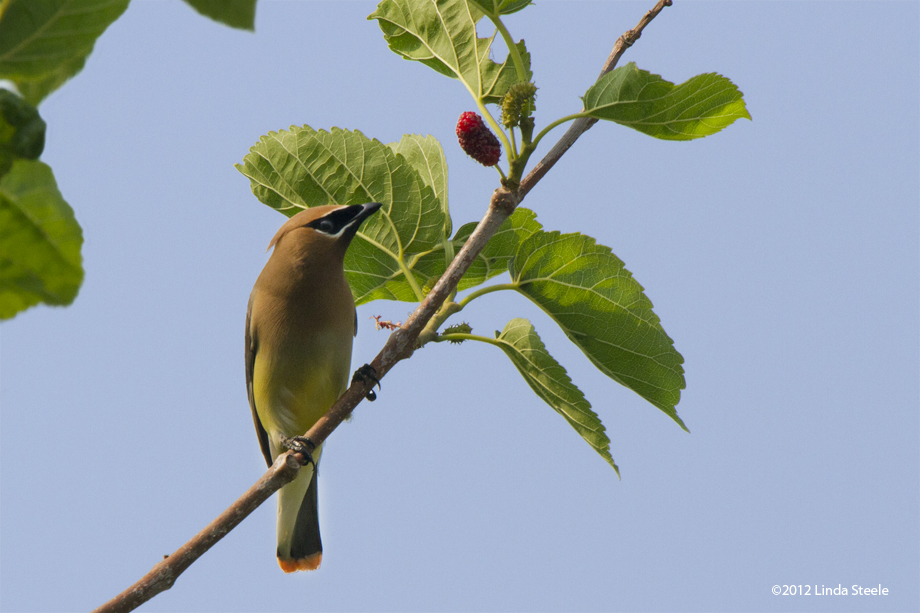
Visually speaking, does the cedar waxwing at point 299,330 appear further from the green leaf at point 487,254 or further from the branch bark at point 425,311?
the branch bark at point 425,311

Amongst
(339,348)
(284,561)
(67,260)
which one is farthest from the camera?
(284,561)

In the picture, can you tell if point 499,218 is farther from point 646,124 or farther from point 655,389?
point 655,389

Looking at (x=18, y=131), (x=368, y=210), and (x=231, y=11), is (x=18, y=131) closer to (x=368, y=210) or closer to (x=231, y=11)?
(x=231, y=11)

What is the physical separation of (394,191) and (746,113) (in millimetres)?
1244

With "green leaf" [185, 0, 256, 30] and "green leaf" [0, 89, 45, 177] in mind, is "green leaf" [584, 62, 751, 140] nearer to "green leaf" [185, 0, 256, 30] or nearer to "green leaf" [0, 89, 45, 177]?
"green leaf" [185, 0, 256, 30]

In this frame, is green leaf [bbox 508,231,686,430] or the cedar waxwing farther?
the cedar waxwing

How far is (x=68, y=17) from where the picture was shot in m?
0.79

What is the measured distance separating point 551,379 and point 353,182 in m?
1.04

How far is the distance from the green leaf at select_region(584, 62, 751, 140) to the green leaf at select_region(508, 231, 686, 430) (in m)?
0.46

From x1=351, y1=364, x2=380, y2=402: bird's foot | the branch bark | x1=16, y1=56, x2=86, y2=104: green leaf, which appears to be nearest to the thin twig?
the branch bark

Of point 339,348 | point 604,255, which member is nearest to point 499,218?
point 604,255

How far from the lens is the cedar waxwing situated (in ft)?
12.9

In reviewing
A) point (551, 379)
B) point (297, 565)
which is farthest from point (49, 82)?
point (297, 565)

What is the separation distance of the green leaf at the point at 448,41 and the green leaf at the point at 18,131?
2.20 metres
